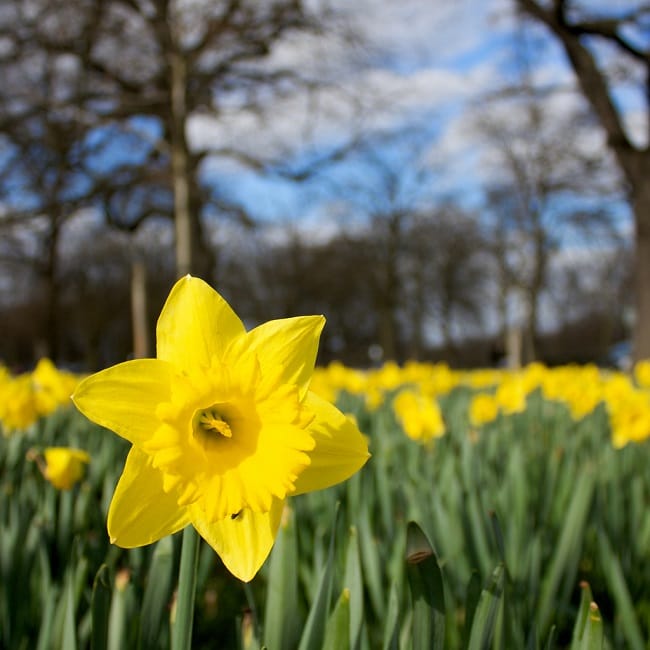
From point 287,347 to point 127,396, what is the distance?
166mm

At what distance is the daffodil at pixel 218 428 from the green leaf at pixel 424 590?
4.0 inches

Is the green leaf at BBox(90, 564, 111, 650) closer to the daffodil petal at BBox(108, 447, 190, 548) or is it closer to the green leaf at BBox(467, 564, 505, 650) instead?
the daffodil petal at BBox(108, 447, 190, 548)

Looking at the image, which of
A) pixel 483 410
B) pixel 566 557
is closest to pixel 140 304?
pixel 483 410

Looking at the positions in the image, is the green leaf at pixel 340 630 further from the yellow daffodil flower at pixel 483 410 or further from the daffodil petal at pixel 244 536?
the yellow daffodil flower at pixel 483 410

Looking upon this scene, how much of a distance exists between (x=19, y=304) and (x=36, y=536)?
26884 mm

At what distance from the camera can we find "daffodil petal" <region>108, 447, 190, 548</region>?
2.15 ft

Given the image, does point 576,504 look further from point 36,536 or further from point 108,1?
point 108,1

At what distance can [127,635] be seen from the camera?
922 millimetres

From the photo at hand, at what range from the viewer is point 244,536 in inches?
27.9

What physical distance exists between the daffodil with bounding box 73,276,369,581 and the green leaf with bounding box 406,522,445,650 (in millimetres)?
100

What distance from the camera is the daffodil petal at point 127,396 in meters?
0.66

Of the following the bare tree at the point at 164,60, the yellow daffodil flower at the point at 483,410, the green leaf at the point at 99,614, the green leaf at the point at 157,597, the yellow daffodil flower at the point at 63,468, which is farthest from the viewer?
the bare tree at the point at 164,60

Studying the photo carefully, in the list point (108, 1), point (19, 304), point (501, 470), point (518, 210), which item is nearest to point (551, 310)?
point (518, 210)

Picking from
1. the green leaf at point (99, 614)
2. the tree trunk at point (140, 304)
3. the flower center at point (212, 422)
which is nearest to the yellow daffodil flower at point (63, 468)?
the green leaf at point (99, 614)
